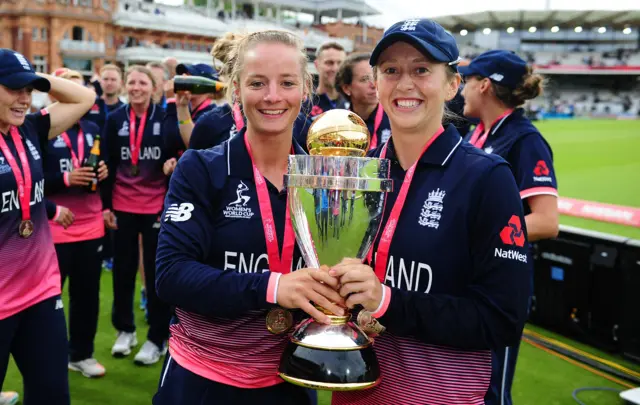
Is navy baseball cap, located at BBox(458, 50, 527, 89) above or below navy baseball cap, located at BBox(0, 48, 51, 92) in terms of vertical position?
above

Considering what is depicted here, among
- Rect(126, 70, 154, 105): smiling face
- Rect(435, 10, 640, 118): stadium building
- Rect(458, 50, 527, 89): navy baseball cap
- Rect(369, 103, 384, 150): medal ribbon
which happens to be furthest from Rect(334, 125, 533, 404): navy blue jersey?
Rect(435, 10, 640, 118): stadium building

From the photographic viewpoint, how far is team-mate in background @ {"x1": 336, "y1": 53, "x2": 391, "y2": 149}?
13.5 feet

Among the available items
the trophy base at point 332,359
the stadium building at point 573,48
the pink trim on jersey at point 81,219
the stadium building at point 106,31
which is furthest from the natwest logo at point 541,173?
the stadium building at point 573,48

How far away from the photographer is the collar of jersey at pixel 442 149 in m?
1.52

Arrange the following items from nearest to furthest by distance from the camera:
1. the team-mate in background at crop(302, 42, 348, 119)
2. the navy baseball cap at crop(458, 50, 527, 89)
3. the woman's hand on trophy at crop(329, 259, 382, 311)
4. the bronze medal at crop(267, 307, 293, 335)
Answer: the woman's hand on trophy at crop(329, 259, 382, 311) → the bronze medal at crop(267, 307, 293, 335) → the navy baseball cap at crop(458, 50, 527, 89) → the team-mate in background at crop(302, 42, 348, 119)

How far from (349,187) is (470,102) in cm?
194

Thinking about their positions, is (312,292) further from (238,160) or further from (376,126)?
(376,126)

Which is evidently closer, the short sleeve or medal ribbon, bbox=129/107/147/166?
the short sleeve

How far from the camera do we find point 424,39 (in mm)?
1451

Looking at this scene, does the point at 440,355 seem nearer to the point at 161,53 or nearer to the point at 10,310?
the point at 10,310

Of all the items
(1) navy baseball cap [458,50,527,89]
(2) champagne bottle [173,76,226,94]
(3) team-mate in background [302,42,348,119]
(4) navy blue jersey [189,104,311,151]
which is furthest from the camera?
(3) team-mate in background [302,42,348,119]

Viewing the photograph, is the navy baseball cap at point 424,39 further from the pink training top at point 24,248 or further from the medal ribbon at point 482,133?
the pink training top at point 24,248

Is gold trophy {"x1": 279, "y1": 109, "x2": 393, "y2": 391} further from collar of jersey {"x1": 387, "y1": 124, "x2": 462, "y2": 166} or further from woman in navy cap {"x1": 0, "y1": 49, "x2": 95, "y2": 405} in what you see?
woman in navy cap {"x1": 0, "y1": 49, "x2": 95, "y2": 405}

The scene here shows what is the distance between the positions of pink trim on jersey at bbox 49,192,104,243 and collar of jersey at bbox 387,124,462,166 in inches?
122
